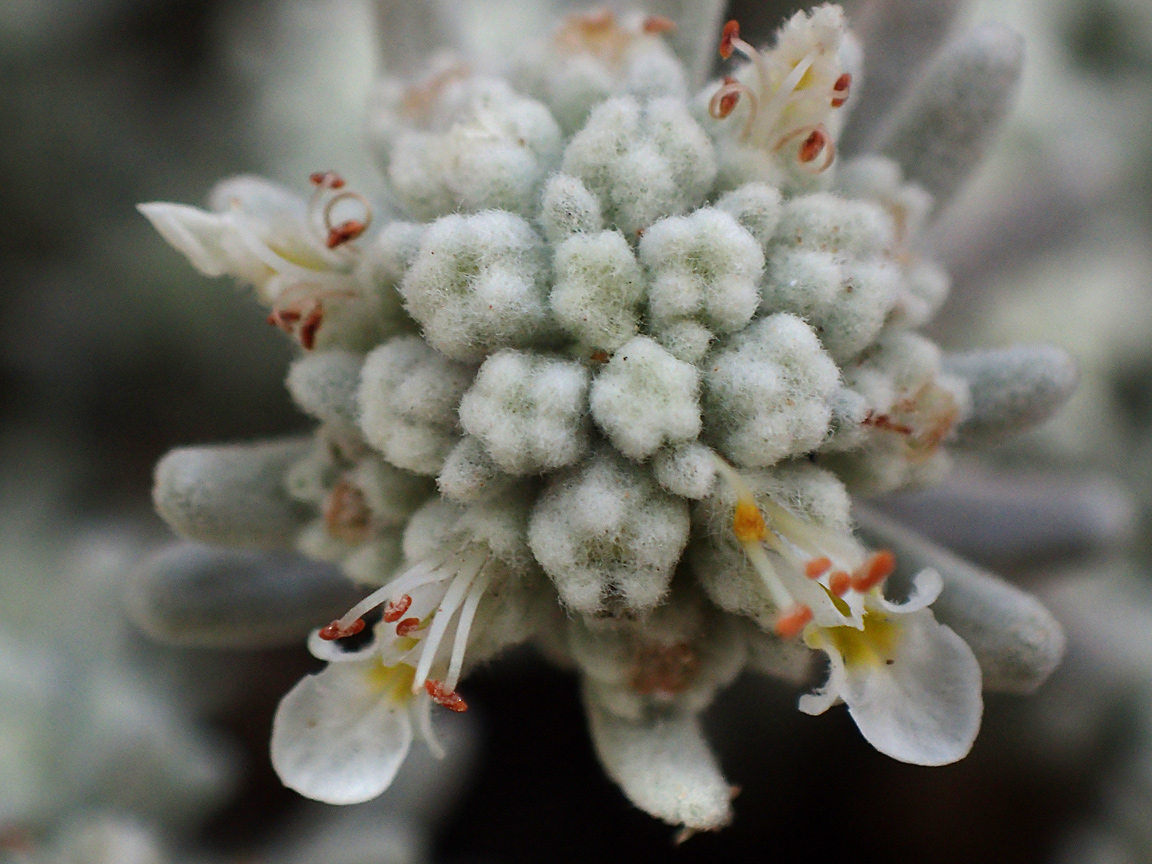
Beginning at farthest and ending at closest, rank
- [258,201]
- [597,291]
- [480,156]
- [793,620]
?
1. [258,201]
2. [480,156]
3. [597,291]
4. [793,620]

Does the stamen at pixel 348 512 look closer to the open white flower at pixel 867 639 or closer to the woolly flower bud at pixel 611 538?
the woolly flower bud at pixel 611 538

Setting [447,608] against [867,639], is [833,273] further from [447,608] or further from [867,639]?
[447,608]

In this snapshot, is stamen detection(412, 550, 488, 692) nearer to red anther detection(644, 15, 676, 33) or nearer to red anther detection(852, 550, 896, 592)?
red anther detection(852, 550, 896, 592)

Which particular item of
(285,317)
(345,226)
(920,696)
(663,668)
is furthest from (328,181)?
(920,696)

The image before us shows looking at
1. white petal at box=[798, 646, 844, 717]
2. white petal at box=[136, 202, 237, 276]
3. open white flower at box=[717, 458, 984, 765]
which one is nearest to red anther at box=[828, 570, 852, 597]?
open white flower at box=[717, 458, 984, 765]

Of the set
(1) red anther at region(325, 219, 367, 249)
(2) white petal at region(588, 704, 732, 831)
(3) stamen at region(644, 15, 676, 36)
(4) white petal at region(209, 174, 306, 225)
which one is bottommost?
(2) white petal at region(588, 704, 732, 831)
